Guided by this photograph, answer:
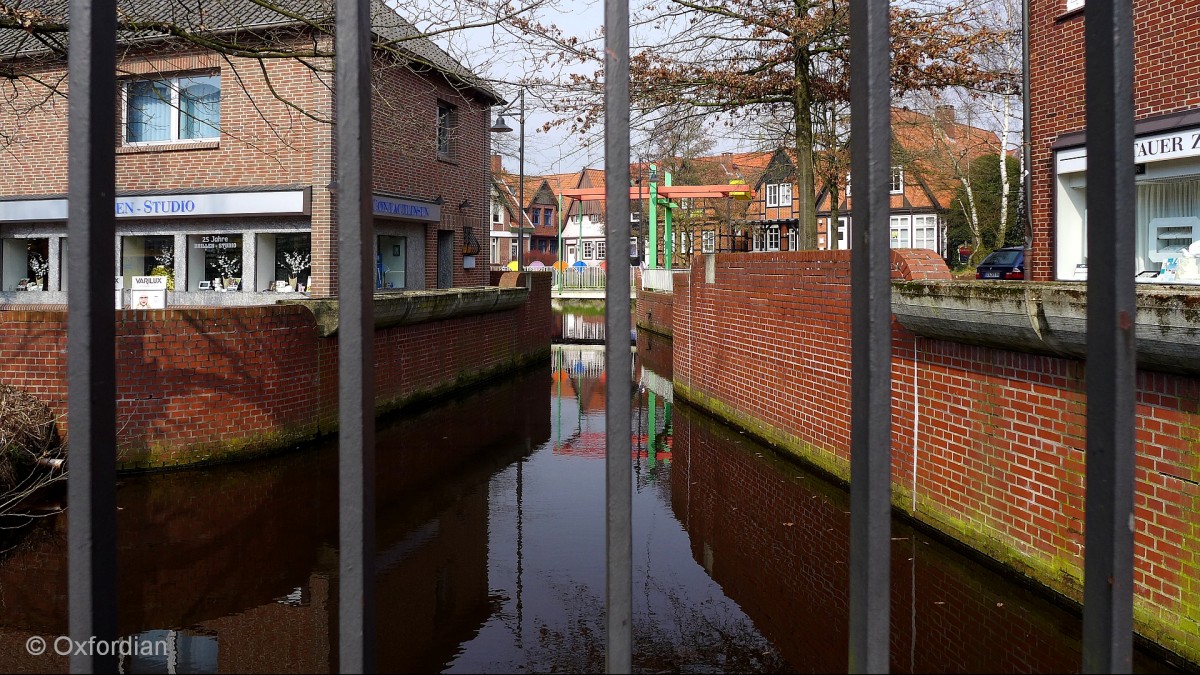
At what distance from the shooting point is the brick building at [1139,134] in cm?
1031

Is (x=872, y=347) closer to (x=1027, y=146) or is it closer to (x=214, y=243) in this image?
(x=1027, y=146)

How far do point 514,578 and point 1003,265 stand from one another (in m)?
24.4

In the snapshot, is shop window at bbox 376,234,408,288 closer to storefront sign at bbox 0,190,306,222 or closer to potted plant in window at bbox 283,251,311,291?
potted plant in window at bbox 283,251,311,291

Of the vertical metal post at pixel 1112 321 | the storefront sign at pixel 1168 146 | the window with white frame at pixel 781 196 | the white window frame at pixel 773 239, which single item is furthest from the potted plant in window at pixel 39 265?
the window with white frame at pixel 781 196

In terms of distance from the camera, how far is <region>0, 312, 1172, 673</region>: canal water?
4.31m

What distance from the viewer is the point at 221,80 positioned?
15812 millimetres

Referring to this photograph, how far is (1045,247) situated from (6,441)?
12.4m

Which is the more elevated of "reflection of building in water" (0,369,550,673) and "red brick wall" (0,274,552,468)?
"red brick wall" (0,274,552,468)

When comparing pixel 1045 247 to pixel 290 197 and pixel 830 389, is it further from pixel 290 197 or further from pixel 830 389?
pixel 290 197

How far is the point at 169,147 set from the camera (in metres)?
16.2

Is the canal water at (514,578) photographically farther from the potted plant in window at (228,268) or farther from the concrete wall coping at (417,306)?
the potted plant in window at (228,268)

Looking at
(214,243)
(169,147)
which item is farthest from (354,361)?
(169,147)

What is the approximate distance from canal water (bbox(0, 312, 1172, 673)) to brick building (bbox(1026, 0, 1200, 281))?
17.5 ft

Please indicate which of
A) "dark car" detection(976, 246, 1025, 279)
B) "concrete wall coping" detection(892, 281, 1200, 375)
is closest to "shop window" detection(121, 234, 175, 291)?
"concrete wall coping" detection(892, 281, 1200, 375)
